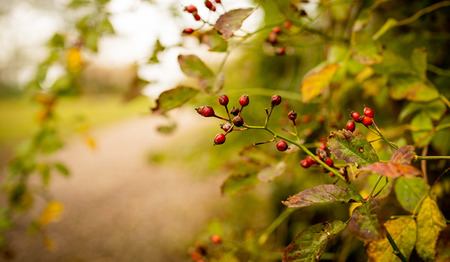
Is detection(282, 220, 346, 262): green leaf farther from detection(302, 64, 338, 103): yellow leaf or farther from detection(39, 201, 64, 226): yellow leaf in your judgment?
detection(39, 201, 64, 226): yellow leaf

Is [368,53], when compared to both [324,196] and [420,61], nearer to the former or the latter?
[420,61]

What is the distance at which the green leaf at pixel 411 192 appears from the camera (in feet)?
1.95

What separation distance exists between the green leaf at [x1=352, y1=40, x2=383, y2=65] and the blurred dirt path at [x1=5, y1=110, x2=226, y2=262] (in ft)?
7.09

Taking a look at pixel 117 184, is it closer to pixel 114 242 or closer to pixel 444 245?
pixel 114 242

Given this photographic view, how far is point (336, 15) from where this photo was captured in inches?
41.0

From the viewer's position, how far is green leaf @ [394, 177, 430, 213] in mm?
595

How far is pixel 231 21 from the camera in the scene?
22.3 inches

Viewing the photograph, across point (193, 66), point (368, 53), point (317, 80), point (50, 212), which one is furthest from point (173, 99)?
point (50, 212)

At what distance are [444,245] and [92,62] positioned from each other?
1.27 m

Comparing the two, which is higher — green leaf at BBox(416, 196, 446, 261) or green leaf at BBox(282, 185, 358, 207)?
green leaf at BBox(282, 185, 358, 207)

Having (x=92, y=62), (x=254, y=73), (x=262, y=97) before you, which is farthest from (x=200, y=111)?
(x=254, y=73)

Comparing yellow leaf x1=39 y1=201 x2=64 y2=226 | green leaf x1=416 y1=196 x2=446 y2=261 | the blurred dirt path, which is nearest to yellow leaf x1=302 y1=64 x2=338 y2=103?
green leaf x1=416 y1=196 x2=446 y2=261

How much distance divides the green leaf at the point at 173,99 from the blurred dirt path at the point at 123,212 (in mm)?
2056

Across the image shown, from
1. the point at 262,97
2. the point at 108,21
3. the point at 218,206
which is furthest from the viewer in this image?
the point at 218,206
